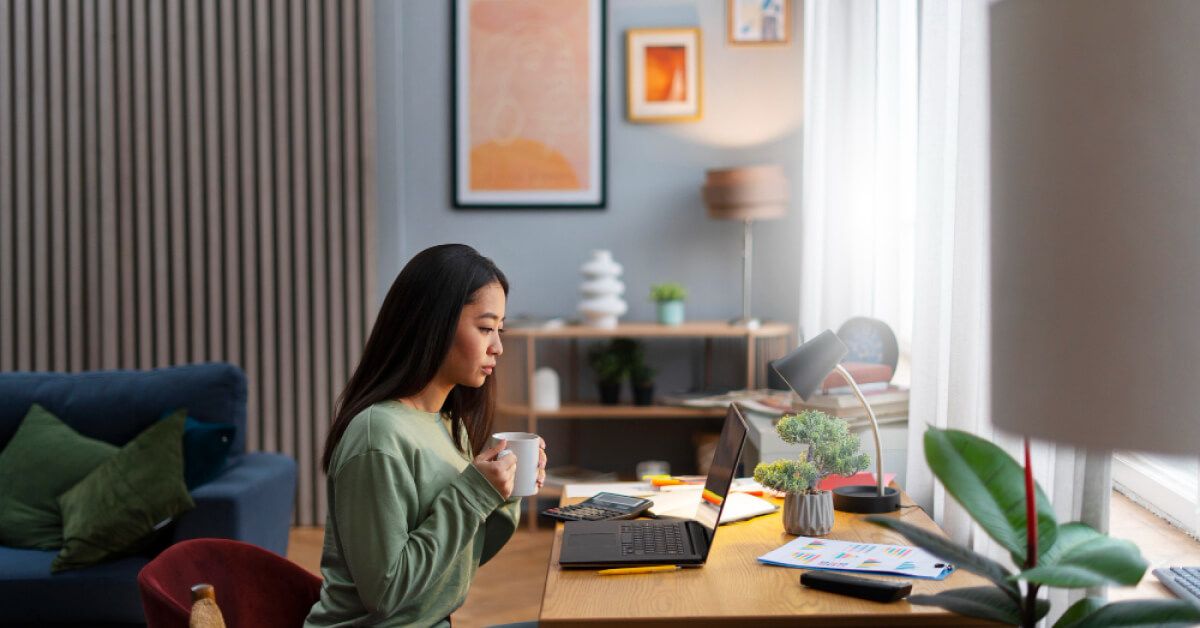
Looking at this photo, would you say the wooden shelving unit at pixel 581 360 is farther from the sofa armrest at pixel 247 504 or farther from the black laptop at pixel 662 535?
the black laptop at pixel 662 535

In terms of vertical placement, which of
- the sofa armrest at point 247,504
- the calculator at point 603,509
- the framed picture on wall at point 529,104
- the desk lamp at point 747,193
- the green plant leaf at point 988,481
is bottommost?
the sofa armrest at point 247,504

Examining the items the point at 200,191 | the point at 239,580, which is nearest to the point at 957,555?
the point at 239,580

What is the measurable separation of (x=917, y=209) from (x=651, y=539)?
3.58 ft

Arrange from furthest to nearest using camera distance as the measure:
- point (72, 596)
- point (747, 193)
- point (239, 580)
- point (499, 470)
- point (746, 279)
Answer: point (746, 279), point (747, 193), point (72, 596), point (239, 580), point (499, 470)

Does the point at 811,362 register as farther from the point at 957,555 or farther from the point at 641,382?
the point at 641,382

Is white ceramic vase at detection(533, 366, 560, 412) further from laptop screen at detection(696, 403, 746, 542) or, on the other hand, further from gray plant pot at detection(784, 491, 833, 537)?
gray plant pot at detection(784, 491, 833, 537)

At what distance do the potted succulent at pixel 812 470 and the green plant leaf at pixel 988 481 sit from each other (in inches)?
28.2

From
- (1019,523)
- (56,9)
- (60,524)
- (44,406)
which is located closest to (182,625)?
(1019,523)

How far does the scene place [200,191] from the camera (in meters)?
4.88

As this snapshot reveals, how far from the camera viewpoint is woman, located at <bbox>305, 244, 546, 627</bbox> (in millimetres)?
1672

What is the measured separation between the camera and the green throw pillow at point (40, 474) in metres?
3.10

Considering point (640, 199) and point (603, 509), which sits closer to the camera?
point (603, 509)

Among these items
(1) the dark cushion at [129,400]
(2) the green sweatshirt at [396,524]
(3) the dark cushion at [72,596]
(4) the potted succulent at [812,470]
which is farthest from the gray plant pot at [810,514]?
(1) the dark cushion at [129,400]

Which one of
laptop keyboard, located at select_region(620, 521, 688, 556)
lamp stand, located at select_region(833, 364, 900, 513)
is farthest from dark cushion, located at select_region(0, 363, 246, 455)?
lamp stand, located at select_region(833, 364, 900, 513)
